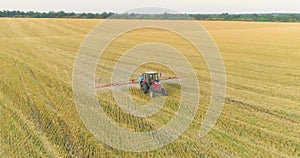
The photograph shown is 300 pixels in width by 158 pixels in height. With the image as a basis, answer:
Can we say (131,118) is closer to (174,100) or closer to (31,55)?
(174,100)

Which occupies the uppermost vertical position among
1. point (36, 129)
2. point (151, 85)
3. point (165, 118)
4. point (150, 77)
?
point (150, 77)

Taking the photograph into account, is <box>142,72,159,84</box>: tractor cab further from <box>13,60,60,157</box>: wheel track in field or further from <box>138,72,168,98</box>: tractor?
<box>13,60,60,157</box>: wheel track in field

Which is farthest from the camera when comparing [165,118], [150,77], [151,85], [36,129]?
[150,77]

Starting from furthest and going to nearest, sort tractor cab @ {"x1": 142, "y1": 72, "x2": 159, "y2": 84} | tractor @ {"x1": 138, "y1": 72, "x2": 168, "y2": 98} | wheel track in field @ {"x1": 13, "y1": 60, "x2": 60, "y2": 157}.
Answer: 1. tractor cab @ {"x1": 142, "y1": 72, "x2": 159, "y2": 84}
2. tractor @ {"x1": 138, "y1": 72, "x2": 168, "y2": 98}
3. wheel track in field @ {"x1": 13, "y1": 60, "x2": 60, "y2": 157}

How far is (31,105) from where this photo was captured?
38.6 ft

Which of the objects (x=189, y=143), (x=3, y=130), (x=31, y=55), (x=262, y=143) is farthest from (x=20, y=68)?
(x=262, y=143)

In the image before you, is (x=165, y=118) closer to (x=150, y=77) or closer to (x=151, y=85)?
(x=151, y=85)

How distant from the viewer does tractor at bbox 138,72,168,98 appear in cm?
1267

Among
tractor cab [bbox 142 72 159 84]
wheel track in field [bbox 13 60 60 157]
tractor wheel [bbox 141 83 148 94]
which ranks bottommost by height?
wheel track in field [bbox 13 60 60 157]

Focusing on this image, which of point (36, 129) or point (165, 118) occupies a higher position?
point (165, 118)

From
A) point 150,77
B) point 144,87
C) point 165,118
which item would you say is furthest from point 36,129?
point 150,77

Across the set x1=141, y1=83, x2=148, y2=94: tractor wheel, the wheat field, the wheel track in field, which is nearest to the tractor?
x1=141, y1=83, x2=148, y2=94: tractor wheel

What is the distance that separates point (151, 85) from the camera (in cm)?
1294

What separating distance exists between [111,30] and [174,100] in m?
35.0
